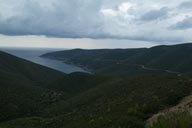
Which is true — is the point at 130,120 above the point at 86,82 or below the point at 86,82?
above

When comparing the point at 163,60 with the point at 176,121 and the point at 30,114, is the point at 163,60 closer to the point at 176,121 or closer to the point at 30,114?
the point at 30,114

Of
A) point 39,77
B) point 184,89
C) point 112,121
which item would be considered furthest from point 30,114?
point 39,77

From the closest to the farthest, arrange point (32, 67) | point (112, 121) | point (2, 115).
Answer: point (112, 121) < point (2, 115) < point (32, 67)

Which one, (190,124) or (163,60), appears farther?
(163,60)

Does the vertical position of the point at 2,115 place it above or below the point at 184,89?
below

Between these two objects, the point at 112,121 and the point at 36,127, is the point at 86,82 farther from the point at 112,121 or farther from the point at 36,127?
the point at 112,121

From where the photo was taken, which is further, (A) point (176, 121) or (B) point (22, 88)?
(B) point (22, 88)

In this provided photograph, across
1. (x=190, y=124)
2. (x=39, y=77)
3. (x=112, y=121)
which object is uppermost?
(x=190, y=124)

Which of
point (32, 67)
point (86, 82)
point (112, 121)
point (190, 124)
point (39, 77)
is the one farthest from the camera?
point (32, 67)

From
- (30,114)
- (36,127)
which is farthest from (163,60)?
(36,127)
